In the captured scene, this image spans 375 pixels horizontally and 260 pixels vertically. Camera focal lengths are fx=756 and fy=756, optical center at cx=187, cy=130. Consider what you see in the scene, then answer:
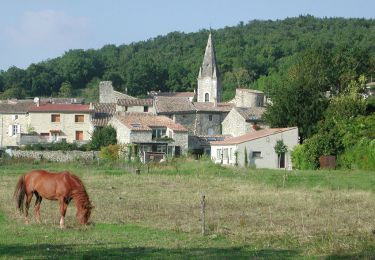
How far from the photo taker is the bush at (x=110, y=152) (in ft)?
225

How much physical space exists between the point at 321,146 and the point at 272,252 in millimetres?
40740

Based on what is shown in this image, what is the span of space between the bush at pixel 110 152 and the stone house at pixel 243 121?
1610 centimetres

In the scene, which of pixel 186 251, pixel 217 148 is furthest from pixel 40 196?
pixel 217 148

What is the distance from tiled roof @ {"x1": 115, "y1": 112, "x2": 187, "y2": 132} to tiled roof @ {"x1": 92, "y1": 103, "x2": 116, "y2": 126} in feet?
19.6

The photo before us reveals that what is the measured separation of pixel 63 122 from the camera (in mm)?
86062

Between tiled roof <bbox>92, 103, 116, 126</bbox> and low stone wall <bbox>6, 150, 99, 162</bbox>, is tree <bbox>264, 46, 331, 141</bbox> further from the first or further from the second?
tiled roof <bbox>92, 103, 116, 126</bbox>

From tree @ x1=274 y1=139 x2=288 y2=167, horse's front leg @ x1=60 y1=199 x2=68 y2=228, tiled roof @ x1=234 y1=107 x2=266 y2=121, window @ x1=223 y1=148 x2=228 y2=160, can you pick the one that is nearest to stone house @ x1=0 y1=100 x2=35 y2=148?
tiled roof @ x1=234 y1=107 x2=266 y2=121

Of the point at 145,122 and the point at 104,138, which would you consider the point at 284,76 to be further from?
the point at 104,138

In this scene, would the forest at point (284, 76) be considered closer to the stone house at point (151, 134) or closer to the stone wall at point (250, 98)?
the stone wall at point (250, 98)

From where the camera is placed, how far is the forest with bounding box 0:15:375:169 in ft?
190

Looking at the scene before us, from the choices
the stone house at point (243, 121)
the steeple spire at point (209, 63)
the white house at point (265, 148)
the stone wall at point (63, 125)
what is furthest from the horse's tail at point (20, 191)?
the steeple spire at point (209, 63)

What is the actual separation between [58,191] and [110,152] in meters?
48.2

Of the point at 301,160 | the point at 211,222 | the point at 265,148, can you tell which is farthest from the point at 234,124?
the point at 211,222

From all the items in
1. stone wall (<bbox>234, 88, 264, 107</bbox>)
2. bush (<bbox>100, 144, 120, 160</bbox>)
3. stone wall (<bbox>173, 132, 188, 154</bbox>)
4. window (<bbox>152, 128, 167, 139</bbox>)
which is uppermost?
stone wall (<bbox>234, 88, 264, 107</bbox>)
